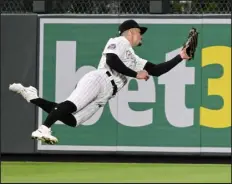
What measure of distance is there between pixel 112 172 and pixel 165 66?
3.02 meters

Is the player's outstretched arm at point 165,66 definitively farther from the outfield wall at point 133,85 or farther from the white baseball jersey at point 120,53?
the outfield wall at point 133,85

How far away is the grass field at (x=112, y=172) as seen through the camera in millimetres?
10383

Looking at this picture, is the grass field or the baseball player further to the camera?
the grass field

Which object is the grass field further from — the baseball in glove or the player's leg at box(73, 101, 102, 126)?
the baseball in glove

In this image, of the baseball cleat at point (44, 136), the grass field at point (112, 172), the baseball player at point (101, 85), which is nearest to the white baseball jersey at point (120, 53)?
the baseball player at point (101, 85)

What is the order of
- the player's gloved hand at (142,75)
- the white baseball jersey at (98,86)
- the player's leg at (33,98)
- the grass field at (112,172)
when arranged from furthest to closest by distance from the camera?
1. the grass field at (112,172)
2. the player's leg at (33,98)
3. the white baseball jersey at (98,86)
4. the player's gloved hand at (142,75)

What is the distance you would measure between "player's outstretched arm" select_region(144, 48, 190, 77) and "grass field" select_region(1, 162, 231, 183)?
165 cm

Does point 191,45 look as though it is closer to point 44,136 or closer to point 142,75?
point 142,75

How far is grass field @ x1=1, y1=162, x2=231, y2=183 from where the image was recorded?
10383mm

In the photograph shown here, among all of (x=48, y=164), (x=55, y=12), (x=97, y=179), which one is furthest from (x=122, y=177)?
(x=55, y=12)

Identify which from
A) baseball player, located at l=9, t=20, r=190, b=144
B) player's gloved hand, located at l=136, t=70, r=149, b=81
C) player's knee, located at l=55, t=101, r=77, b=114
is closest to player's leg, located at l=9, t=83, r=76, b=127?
baseball player, located at l=9, t=20, r=190, b=144

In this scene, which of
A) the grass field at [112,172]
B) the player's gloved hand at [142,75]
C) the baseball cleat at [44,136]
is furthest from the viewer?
the grass field at [112,172]

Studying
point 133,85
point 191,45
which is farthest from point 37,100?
point 133,85

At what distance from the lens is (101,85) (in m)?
8.61
